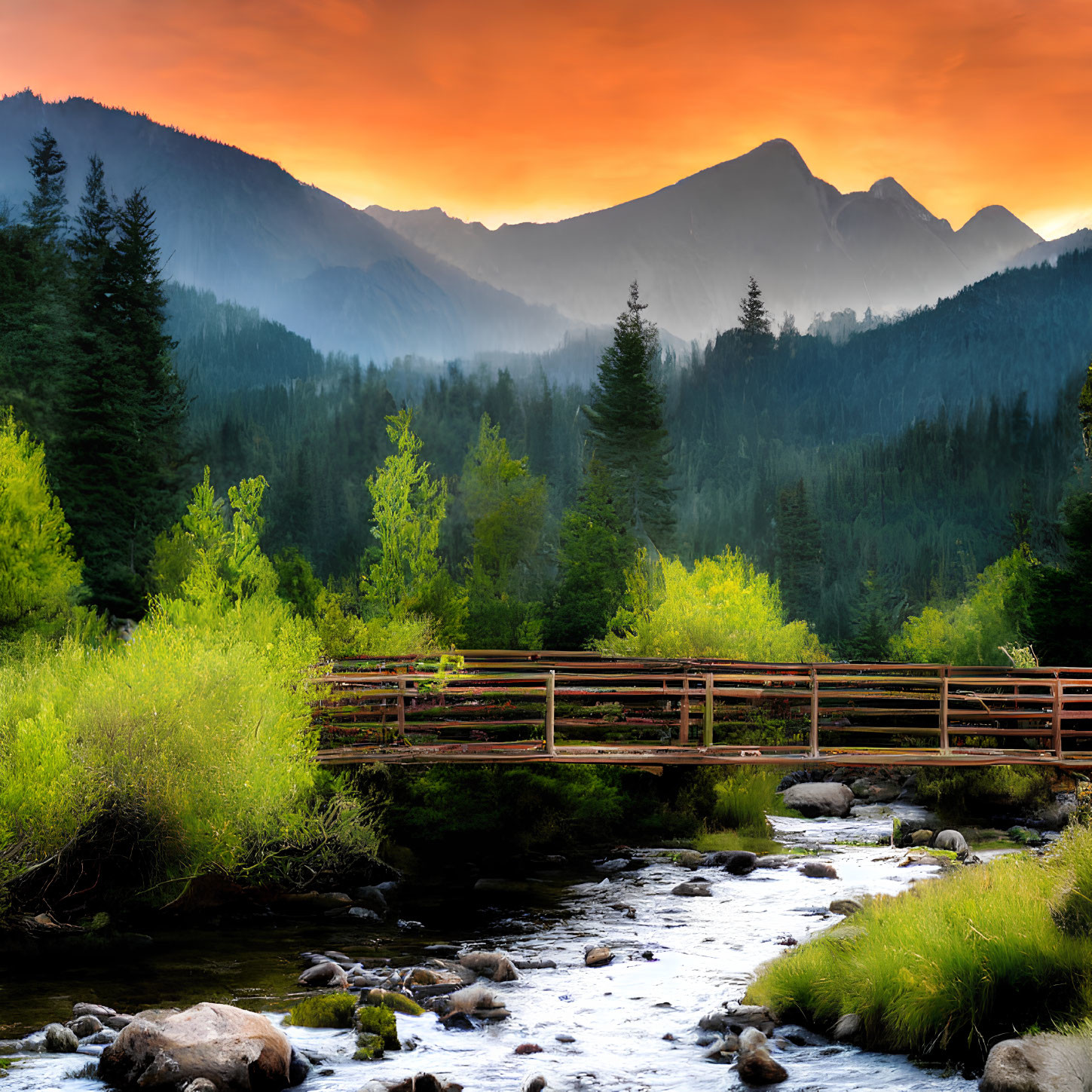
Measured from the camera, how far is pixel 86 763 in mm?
13812

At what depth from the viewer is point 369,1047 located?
32.7ft

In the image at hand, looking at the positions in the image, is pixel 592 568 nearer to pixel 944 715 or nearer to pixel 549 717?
pixel 944 715

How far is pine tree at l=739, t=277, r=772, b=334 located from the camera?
128m

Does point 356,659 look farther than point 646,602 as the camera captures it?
No

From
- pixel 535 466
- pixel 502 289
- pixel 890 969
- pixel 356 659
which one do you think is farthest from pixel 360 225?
pixel 890 969

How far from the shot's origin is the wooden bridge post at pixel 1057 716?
19609mm

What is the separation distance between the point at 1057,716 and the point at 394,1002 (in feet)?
44.6

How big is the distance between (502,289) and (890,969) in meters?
179

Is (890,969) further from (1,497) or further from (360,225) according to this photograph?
(360,225)

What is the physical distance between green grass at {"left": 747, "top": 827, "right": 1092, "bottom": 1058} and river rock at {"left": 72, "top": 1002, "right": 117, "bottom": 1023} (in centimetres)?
637

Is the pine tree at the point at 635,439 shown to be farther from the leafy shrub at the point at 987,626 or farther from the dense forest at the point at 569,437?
the leafy shrub at the point at 987,626

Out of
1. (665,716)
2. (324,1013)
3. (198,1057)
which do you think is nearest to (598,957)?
(324,1013)

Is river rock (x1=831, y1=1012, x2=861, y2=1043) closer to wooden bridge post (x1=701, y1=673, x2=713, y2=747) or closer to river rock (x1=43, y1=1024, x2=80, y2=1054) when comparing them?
river rock (x1=43, y1=1024, x2=80, y2=1054)

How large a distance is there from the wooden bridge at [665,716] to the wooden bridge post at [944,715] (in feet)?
0.12
